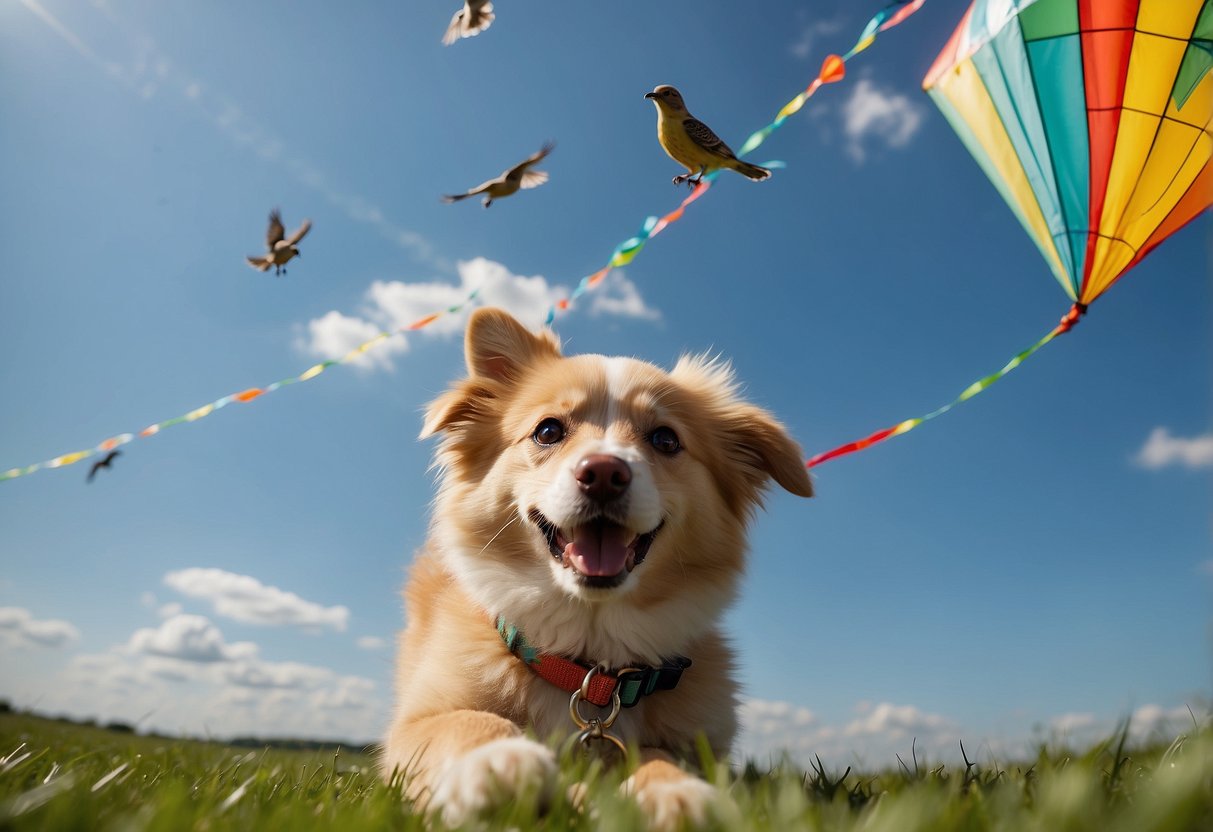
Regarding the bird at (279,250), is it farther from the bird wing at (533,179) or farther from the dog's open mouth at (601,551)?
the dog's open mouth at (601,551)

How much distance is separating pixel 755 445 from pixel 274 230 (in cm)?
636

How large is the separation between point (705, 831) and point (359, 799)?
1121mm

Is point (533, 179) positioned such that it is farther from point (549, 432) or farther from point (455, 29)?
point (549, 432)

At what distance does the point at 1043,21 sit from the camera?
7.41 m

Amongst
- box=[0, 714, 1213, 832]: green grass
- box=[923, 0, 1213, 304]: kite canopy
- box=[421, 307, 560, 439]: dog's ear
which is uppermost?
box=[923, 0, 1213, 304]: kite canopy

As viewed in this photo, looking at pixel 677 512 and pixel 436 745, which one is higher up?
pixel 677 512

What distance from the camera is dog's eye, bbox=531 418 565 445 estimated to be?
3334mm

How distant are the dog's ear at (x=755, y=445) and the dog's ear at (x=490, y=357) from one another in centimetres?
78

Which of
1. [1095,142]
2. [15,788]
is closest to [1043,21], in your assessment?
[1095,142]

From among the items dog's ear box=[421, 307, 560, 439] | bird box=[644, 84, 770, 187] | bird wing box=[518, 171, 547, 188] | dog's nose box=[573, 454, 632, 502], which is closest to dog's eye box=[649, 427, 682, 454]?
dog's nose box=[573, 454, 632, 502]

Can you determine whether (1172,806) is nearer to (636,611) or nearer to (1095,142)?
(636,611)

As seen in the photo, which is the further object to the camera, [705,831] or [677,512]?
[677,512]

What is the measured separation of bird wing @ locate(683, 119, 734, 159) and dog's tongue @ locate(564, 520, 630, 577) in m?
3.77

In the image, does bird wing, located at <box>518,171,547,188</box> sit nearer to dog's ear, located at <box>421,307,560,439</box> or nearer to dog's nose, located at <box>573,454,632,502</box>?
dog's ear, located at <box>421,307,560,439</box>
